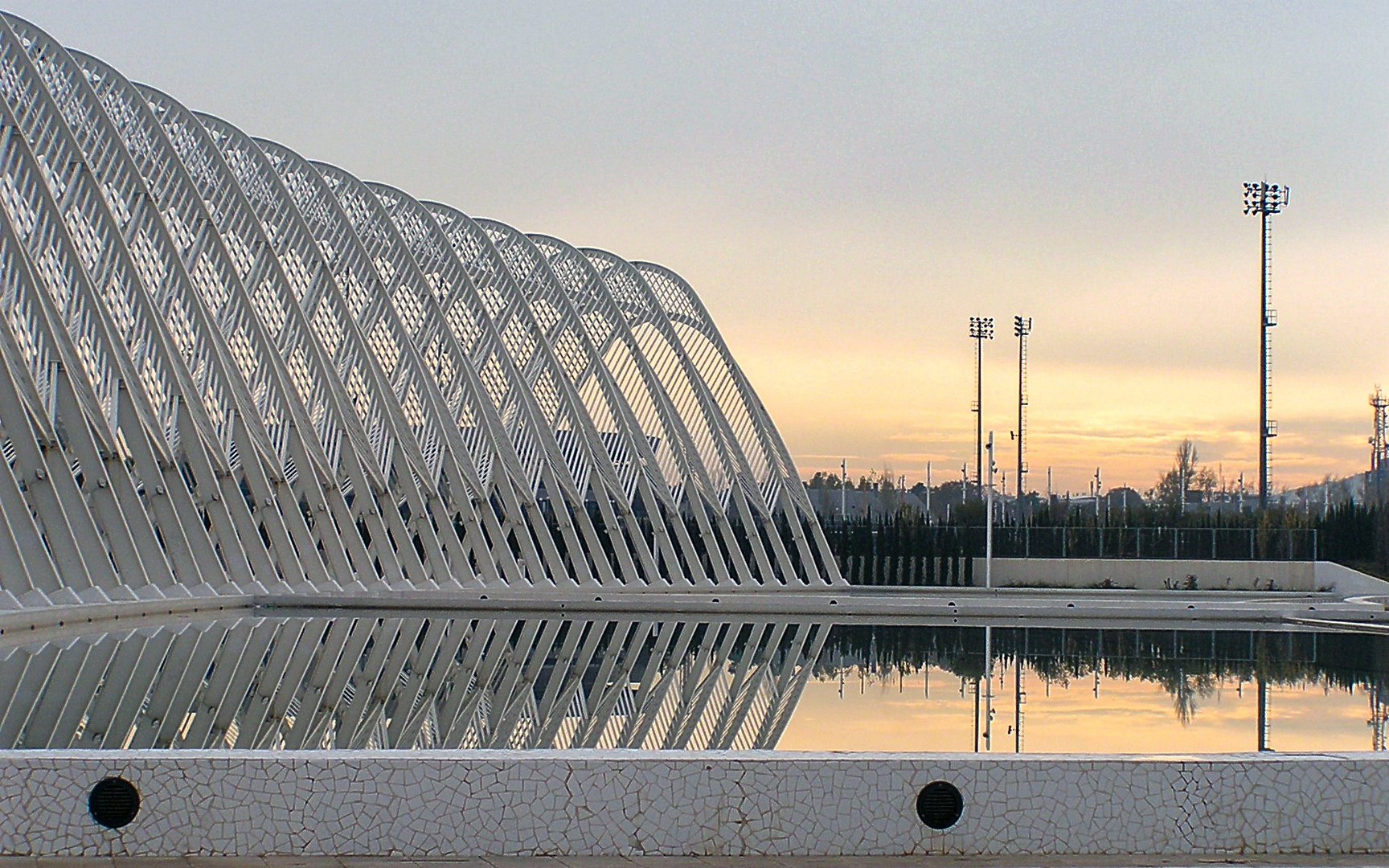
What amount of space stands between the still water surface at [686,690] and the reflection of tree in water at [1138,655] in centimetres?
6

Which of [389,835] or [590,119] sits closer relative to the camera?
[389,835]

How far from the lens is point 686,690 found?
13.7 m

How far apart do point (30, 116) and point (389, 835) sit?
16767 millimetres

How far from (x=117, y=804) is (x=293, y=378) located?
18.8 meters

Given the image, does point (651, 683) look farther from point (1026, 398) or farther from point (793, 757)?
point (1026, 398)

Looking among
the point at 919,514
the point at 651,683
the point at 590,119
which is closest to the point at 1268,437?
the point at 919,514

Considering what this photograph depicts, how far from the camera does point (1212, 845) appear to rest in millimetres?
6457

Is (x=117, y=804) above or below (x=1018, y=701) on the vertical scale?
above

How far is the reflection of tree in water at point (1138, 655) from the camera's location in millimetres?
15070

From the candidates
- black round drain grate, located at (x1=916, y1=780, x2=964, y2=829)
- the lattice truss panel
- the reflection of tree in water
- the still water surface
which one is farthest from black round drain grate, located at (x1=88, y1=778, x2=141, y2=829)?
the lattice truss panel

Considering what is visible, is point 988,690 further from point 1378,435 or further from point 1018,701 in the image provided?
point 1378,435

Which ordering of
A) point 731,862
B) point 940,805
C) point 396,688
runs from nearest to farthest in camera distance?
point 731,862
point 940,805
point 396,688

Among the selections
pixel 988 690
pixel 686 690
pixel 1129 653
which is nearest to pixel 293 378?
pixel 686 690

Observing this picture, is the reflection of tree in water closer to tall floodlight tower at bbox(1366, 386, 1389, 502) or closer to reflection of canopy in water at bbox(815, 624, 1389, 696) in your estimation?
reflection of canopy in water at bbox(815, 624, 1389, 696)
